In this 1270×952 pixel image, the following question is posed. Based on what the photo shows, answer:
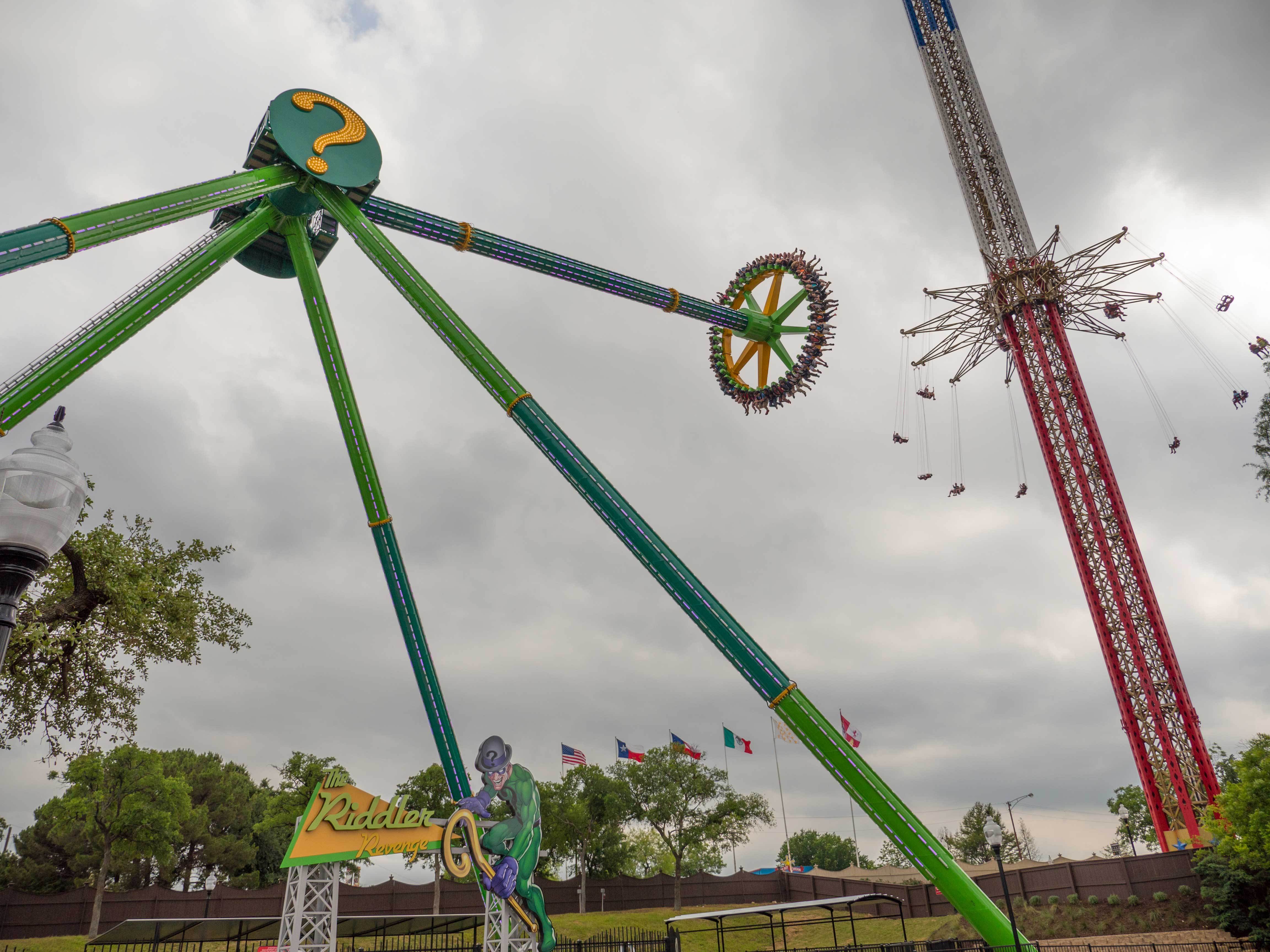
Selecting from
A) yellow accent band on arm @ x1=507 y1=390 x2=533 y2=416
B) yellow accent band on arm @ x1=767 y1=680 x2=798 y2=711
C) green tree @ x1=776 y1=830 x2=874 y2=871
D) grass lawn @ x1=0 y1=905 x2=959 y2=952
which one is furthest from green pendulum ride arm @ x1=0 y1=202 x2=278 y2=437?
green tree @ x1=776 y1=830 x2=874 y2=871

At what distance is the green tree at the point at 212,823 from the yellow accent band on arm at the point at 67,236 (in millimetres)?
55897

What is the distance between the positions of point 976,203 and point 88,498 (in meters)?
46.2

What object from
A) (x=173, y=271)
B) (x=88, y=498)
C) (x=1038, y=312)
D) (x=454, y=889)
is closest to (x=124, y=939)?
(x=88, y=498)

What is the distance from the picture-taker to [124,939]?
21.8m

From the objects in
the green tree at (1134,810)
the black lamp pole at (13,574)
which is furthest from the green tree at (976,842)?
the black lamp pole at (13,574)

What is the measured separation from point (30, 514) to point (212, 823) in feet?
238

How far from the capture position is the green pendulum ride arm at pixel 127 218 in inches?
603

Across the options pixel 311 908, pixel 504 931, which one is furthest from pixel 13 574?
pixel 504 931

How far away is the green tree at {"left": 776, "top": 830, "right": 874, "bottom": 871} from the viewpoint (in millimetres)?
114625

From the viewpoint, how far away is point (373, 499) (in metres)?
22.2

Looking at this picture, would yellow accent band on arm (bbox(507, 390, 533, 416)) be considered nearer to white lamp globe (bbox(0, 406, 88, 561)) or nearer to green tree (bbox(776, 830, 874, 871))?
white lamp globe (bbox(0, 406, 88, 561))

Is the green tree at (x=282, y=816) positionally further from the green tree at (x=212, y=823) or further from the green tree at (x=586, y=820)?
the green tree at (x=586, y=820)

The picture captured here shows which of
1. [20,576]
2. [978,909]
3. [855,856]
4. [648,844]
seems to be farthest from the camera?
[855,856]

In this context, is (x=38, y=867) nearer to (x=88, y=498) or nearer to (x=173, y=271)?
(x=88, y=498)
